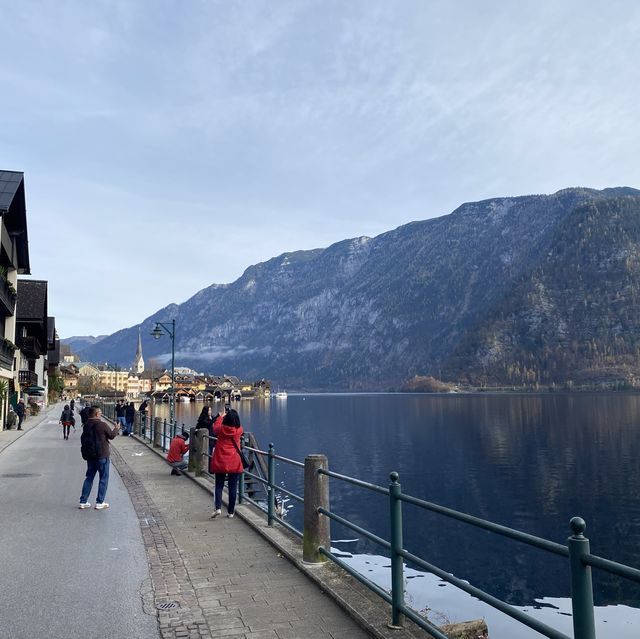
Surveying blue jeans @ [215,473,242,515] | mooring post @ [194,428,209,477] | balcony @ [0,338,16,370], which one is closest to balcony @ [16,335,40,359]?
balcony @ [0,338,16,370]

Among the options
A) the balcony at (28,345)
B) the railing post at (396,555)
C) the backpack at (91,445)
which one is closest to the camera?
the railing post at (396,555)

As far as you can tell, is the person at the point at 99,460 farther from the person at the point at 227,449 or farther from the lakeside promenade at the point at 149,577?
the person at the point at 227,449

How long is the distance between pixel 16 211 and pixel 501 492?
1326 inches

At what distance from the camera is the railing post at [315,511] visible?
7652 mm

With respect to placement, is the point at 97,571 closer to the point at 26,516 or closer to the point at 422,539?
the point at 26,516

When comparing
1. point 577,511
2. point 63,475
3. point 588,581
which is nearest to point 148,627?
point 588,581

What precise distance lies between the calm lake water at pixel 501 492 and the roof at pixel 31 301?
23254mm

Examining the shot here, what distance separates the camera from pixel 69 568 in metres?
7.80

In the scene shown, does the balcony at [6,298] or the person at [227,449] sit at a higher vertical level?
the balcony at [6,298]

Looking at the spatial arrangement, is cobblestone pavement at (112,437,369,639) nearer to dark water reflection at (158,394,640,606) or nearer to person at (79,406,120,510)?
person at (79,406,120,510)

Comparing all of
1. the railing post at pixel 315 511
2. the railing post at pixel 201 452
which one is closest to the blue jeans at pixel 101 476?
the railing post at pixel 201 452

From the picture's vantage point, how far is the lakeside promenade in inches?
228

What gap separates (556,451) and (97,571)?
4951 cm

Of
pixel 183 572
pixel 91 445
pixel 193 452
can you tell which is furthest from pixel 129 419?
pixel 183 572
